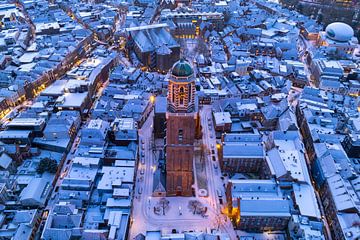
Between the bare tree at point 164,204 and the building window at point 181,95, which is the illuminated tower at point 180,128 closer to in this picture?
the building window at point 181,95

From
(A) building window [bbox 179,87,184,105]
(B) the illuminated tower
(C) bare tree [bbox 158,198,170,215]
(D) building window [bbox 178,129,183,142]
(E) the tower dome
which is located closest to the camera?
(E) the tower dome

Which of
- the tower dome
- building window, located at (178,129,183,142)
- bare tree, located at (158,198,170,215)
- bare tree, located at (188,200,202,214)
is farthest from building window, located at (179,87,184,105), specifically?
bare tree, located at (188,200,202,214)

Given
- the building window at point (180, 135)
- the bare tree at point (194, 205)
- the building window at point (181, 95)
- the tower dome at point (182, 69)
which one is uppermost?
the tower dome at point (182, 69)

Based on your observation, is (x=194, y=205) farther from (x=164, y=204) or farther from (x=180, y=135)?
(x=180, y=135)

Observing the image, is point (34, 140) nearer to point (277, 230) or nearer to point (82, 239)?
point (82, 239)

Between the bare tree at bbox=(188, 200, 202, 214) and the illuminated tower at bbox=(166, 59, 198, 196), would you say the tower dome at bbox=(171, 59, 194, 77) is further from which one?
the bare tree at bbox=(188, 200, 202, 214)

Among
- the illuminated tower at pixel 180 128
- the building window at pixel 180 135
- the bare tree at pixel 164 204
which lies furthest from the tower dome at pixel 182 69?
the bare tree at pixel 164 204

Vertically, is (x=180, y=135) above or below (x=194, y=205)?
A: above

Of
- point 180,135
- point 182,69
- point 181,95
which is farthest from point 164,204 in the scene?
point 182,69
